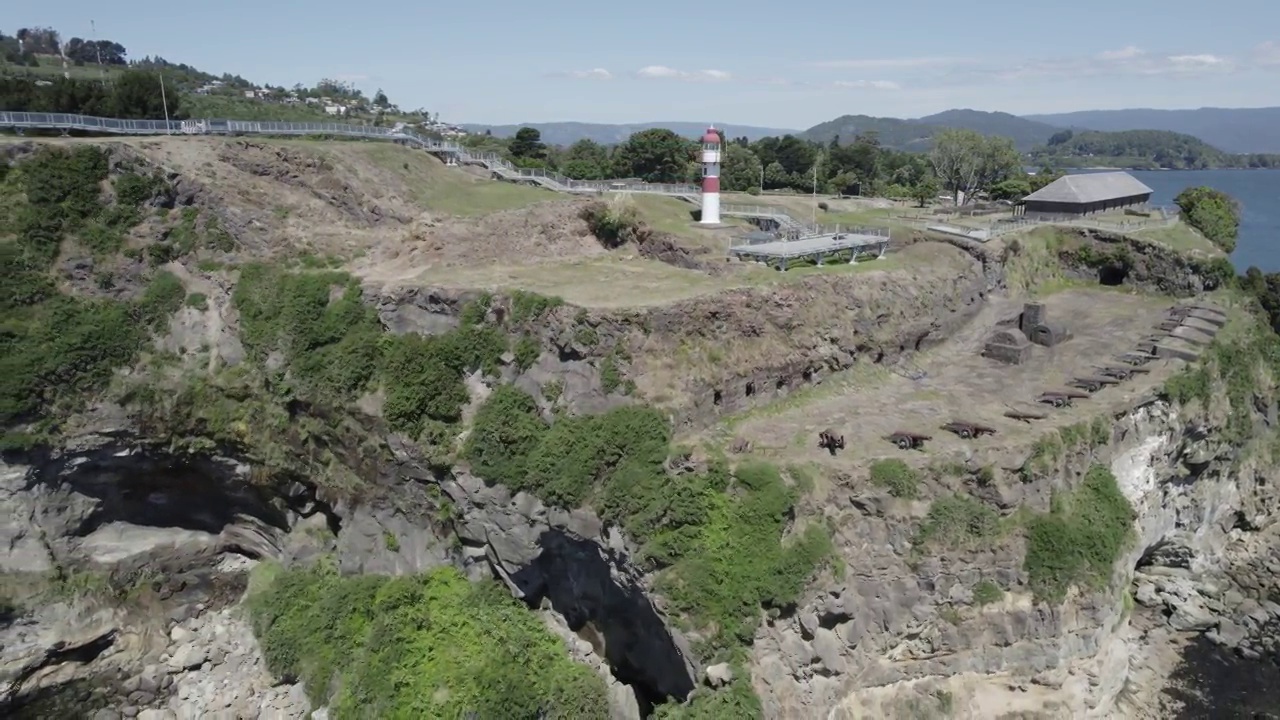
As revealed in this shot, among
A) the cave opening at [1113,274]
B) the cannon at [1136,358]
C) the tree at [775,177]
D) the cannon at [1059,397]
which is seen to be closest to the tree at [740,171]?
the tree at [775,177]

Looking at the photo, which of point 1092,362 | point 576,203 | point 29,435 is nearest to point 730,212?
point 576,203

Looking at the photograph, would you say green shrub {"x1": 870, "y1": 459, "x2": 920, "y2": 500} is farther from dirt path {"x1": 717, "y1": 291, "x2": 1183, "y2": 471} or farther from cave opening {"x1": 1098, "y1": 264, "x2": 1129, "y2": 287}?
cave opening {"x1": 1098, "y1": 264, "x2": 1129, "y2": 287}

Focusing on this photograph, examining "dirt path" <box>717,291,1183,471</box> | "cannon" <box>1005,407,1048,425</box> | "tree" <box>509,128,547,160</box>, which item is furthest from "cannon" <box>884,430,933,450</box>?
"tree" <box>509,128,547,160</box>

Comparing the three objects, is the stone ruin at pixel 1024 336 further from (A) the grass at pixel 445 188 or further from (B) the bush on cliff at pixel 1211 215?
(A) the grass at pixel 445 188

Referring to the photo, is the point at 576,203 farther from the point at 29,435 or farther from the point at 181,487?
the point at 29,435

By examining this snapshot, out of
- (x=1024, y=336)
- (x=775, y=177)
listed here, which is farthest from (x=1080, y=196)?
(x=775, y=177)

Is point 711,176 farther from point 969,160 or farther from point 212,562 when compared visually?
point 969,160
